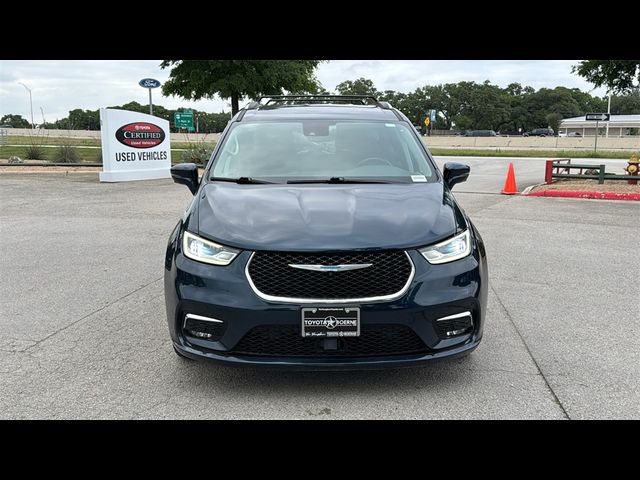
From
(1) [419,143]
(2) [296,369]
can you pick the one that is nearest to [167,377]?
(2) [296,369]

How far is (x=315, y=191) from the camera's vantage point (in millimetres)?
4047

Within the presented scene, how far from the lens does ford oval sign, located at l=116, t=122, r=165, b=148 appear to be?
1793 cm

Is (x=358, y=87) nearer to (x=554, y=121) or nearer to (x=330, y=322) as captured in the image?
(x=554, y=121)

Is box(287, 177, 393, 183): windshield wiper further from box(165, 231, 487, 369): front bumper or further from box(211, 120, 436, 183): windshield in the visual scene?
box(165, 231, 487, 369): front bumper

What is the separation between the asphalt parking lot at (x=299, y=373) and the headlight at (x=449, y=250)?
2.75 feet

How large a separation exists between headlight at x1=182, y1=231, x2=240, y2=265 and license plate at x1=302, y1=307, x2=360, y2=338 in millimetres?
558

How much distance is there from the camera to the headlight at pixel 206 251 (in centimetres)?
344

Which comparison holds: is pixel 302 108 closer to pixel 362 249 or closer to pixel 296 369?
pixel 362 249

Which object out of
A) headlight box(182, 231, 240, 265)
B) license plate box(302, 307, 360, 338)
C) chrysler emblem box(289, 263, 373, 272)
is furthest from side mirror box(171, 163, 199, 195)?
license plate box(302, 307, 360, 338)

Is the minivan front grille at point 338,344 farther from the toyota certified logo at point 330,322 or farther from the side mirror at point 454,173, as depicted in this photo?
the side mirror at point 454,173

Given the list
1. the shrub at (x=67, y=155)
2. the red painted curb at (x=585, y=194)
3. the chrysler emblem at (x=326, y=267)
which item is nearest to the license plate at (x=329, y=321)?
the chrysler emblem at (x=326, y=267)

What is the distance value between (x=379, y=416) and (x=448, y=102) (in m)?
123

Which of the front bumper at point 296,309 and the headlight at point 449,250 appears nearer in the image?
the front bumper at point 296,309

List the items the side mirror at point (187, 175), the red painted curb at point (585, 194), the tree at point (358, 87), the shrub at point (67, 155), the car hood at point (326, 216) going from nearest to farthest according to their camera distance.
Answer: the car hood at point (326, 216) → the side mirror at point (187, 175) → the red painted curb at point (585, 194) → the shrub at point (67, 155) → the tree at point (358, 87)
